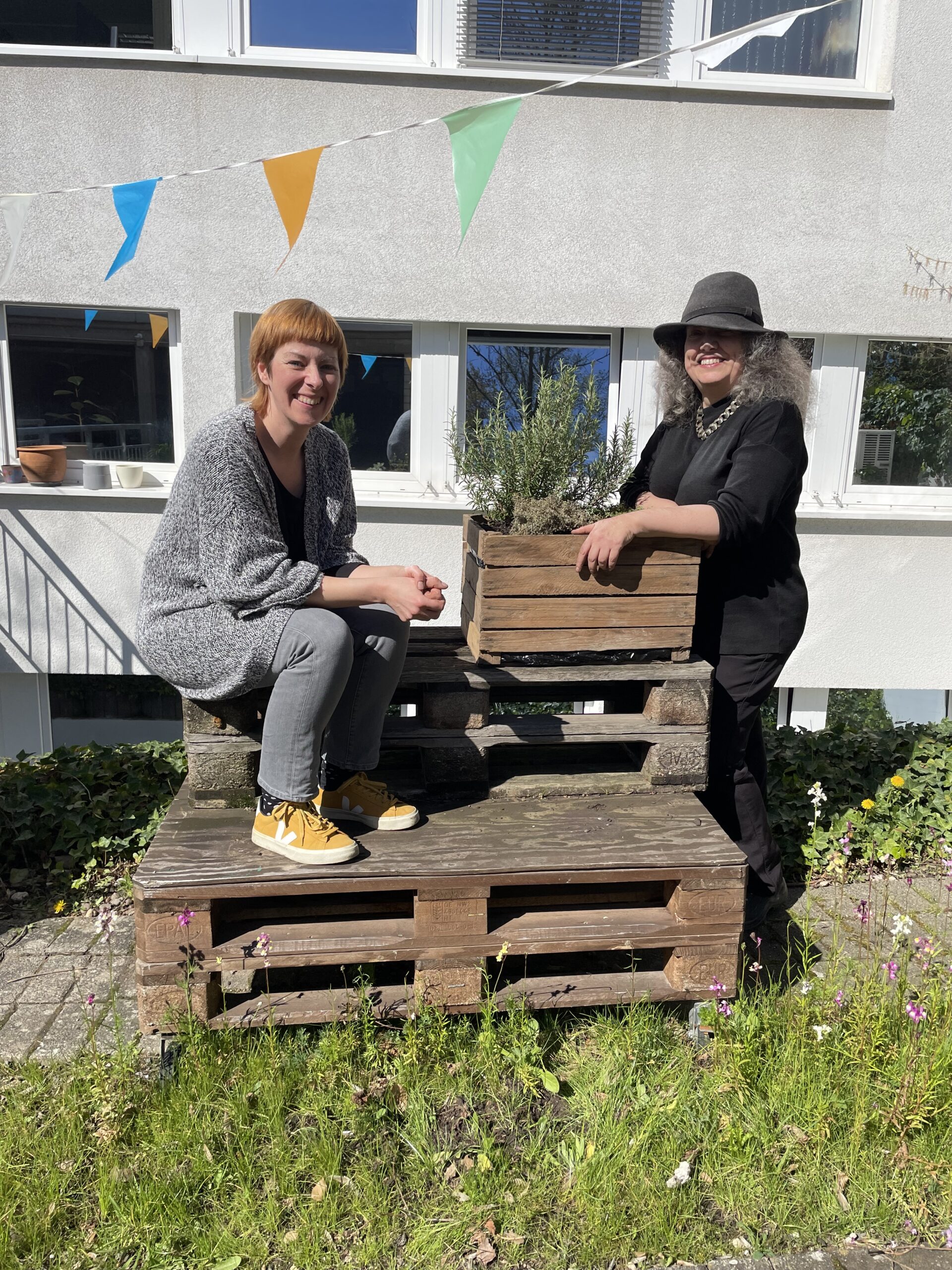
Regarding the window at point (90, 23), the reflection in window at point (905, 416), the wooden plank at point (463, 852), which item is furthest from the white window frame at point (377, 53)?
the wooden plank at point (463, 852)

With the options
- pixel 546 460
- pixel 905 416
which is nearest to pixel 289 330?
pixel 546 460

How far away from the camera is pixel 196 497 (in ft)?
8.06

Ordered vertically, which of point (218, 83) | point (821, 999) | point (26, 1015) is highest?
point (218, 83)

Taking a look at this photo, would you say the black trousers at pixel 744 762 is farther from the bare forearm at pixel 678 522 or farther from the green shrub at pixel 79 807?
the green shrub at pixel 79 807

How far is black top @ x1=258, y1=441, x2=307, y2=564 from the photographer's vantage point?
2707mm

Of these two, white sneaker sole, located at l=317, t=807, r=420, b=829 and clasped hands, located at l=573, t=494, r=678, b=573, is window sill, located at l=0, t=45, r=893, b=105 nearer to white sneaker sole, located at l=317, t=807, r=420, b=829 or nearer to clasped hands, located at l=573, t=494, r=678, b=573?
Answer: clasped hands, located at l=573, t=494, r=678, b=573

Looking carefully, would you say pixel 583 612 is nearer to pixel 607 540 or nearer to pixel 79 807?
pixel 607 540

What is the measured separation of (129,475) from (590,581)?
12.1 feet

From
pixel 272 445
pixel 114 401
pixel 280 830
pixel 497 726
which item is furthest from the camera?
pixel 114 401

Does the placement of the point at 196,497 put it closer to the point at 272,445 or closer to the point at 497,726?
the point at 272,445

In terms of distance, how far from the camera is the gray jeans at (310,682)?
242cm

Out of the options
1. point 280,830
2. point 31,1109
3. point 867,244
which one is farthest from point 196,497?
point 867,244

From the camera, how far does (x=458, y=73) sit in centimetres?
504

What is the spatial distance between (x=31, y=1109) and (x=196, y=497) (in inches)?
64.8
